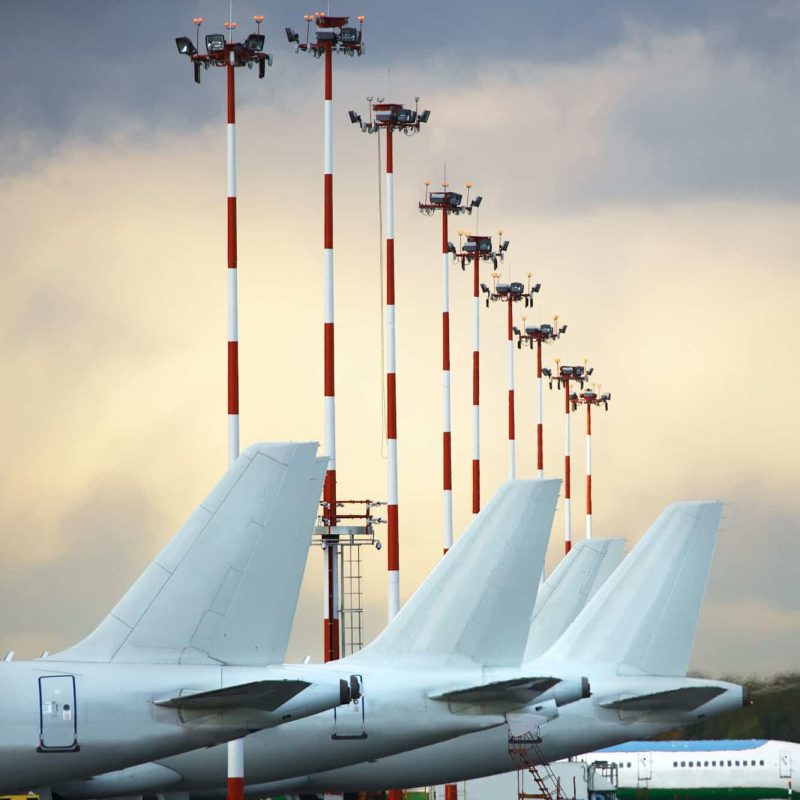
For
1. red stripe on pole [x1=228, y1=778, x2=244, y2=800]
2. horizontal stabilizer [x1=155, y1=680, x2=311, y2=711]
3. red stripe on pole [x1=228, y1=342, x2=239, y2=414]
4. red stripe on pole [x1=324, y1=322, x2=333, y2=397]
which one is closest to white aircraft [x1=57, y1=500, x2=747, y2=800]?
red stripe on pole [x1=228, y1=778, x2=244, y2=800]

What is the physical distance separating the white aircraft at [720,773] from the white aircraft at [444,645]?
51.8 metres

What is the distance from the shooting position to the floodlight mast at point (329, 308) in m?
51.6

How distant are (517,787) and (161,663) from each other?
1248 inches

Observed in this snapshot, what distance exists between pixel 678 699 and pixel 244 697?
16.6 meters

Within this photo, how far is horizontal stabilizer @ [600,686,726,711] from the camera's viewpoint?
140 feet

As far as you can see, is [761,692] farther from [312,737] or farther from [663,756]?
[312,737]

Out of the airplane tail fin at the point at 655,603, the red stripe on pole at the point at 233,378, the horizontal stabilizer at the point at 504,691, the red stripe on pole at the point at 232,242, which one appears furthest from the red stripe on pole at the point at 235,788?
the red stripe on pole at the point at 232,242

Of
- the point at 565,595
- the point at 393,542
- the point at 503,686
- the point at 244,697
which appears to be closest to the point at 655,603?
the point at 565,595

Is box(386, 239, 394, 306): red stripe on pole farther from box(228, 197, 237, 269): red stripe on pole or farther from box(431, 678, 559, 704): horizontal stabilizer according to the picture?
box(431, 678, 559, 704): horizontal stabilizer

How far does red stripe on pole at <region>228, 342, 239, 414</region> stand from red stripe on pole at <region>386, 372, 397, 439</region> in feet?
44.2

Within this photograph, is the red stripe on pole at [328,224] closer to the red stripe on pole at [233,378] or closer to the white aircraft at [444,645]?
the red stripe on pole at [233,378]

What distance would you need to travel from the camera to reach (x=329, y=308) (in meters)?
52.1

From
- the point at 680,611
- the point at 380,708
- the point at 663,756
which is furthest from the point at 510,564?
the point at 663,756

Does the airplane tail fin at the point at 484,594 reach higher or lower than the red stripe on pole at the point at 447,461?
lower
